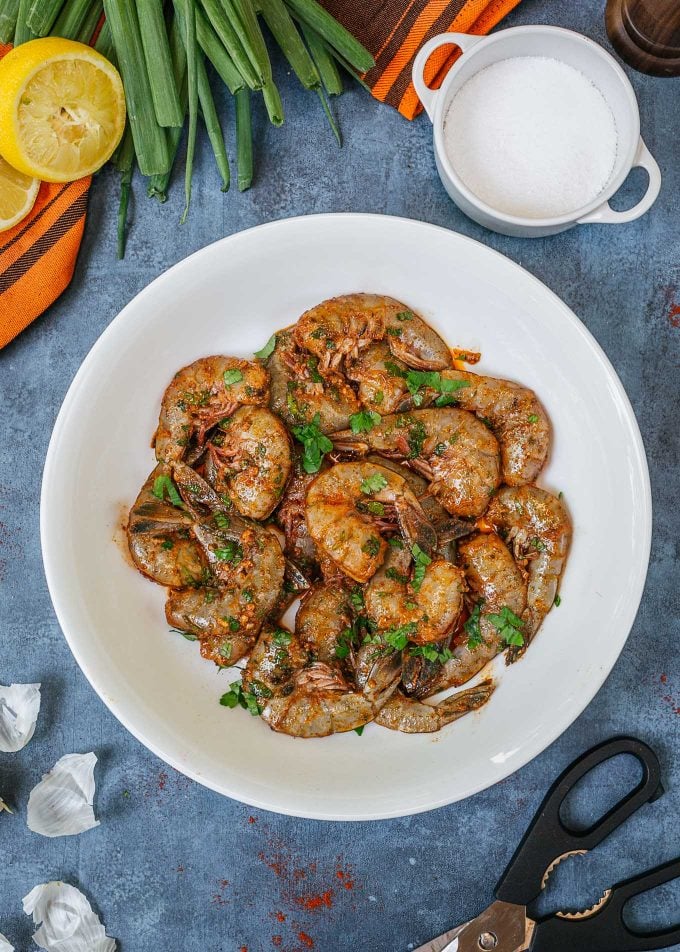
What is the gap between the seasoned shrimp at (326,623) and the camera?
2406 mm

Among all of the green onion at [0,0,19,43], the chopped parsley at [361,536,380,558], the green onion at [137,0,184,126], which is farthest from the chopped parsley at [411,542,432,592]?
the green onion at [0,0,19,43]

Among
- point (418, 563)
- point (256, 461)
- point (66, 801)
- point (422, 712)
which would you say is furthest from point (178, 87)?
point (66, 801)

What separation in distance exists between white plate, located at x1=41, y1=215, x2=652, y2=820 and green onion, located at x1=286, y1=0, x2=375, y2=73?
61cm

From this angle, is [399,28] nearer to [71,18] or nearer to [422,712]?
[71,18]

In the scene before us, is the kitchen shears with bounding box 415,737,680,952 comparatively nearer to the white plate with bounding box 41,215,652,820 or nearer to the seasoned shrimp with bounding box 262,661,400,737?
the white plate with bounding box 41,215,652,820

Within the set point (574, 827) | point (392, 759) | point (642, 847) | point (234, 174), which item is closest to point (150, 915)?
point (392, 759)

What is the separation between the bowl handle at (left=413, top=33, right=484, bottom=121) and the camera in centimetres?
238

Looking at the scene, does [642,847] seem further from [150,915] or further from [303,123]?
[303,123]

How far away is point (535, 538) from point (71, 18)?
2220 millimetres

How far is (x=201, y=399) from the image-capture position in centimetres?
245

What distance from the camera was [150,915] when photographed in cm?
269

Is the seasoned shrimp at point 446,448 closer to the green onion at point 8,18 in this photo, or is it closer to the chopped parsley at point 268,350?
the chopped parsley at point 268,350

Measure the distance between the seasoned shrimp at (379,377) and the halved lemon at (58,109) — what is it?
1.07 metres

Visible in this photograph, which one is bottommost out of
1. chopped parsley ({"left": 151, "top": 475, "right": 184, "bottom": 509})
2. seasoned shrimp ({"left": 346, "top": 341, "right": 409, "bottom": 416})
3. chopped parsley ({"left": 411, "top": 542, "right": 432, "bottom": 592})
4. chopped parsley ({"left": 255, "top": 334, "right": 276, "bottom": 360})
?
chopped parsley ({"left": 151, "top": 475, "right": 184, "bottom": 509})
